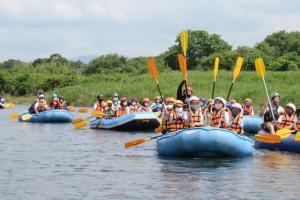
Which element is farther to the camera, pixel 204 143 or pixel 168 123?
pixel 168 123

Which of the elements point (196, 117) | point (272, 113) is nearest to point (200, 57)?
point (272, 113)

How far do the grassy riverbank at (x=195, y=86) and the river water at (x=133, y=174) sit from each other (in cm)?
1586

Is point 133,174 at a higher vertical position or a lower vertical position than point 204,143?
lower

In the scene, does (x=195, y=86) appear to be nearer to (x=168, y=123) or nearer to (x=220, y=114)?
(x=168, y=123)

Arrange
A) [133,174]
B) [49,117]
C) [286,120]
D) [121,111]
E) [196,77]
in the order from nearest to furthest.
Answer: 1. [133,174]
2. [286,120]
3. [121,111]
4. [49,117]
5. [196,77]

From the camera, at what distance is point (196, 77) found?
3809cm

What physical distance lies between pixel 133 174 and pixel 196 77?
26092 mm

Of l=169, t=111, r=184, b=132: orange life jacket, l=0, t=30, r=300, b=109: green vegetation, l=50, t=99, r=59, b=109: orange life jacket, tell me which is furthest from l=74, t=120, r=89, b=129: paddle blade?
l=0, t=30, r=300, b=109: green vegetation

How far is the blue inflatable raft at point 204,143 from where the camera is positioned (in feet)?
42.5

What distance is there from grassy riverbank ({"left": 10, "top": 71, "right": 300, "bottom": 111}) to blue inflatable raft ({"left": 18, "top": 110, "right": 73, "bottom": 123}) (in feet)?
30.1

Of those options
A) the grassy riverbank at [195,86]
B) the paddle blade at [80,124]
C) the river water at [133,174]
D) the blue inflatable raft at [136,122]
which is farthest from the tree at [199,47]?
the river water at [133,174]

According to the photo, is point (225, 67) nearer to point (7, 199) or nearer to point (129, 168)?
point (129, 168)

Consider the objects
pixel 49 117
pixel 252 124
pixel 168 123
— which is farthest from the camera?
pixel 49 117

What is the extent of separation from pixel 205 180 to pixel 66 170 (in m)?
2.75
